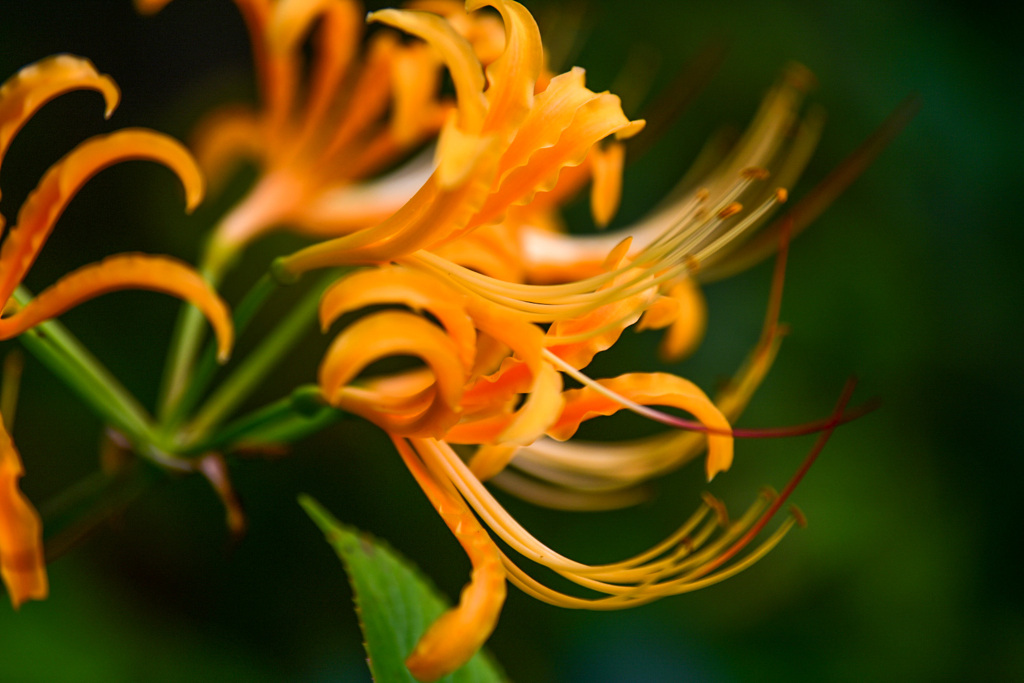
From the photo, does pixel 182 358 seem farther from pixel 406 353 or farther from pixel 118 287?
pixel 406 353

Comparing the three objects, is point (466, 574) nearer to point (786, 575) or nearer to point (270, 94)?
point (786, 575)

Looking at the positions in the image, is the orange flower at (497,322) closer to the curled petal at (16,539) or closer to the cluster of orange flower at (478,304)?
the cluster of orange flower at (478,304)

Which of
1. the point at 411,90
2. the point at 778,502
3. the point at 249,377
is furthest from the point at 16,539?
the point at 411,90

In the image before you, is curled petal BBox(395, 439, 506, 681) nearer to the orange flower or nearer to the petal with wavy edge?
the orange flower

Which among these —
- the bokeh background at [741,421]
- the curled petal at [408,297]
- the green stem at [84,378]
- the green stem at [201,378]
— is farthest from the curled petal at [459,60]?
the bokeh background at [741,421]

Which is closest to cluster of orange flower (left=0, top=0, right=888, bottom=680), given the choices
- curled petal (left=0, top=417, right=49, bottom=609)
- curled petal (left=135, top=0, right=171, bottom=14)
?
curled petal (left=0, top=417, right=49, bottom=609)

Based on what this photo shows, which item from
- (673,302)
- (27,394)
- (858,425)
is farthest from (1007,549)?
(27,394)
